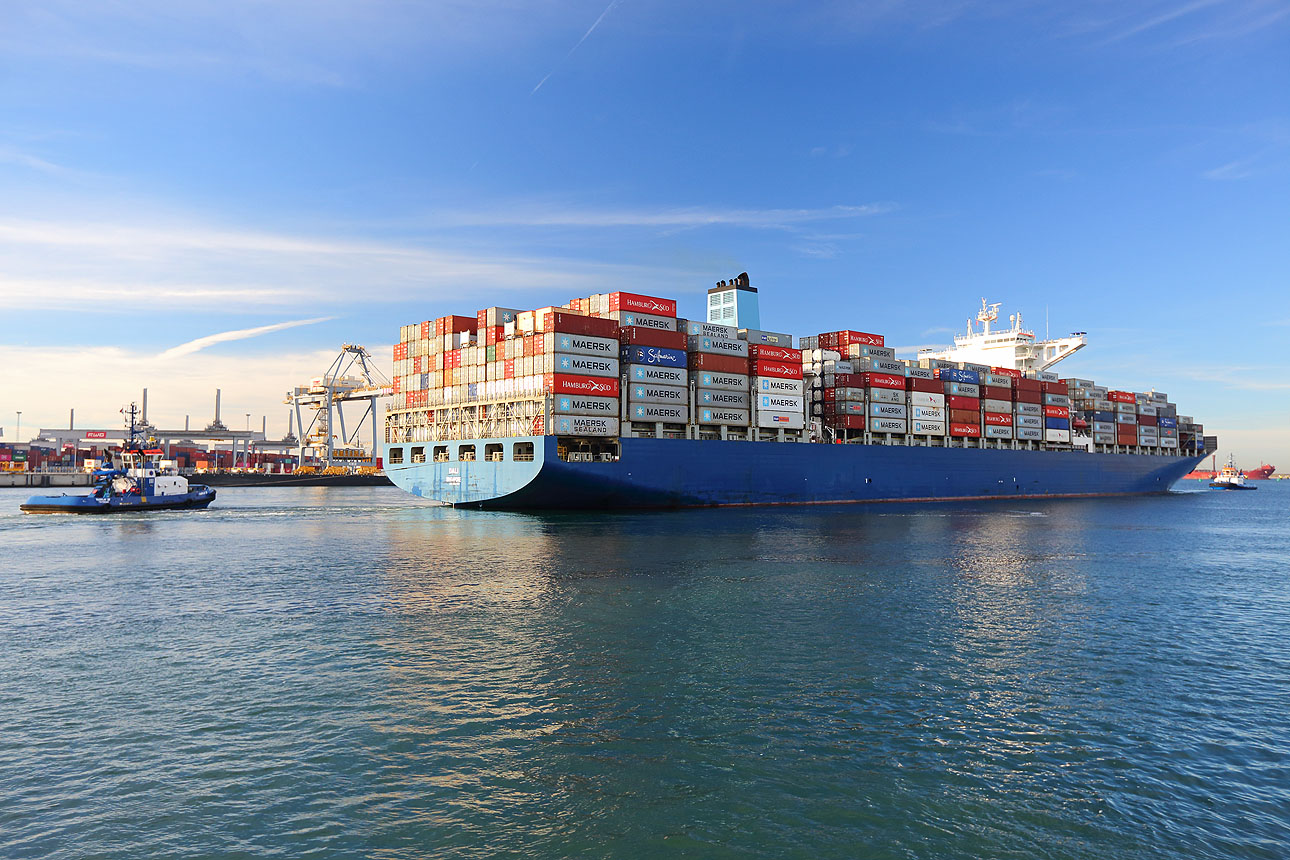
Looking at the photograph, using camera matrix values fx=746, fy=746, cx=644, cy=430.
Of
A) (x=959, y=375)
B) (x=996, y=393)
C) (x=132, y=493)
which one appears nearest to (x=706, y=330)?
(x=959, y=375)

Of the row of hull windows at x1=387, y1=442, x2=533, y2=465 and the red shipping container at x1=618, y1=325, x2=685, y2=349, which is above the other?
the red shipping container at x1=618, y1=325, x2=685, y2=349

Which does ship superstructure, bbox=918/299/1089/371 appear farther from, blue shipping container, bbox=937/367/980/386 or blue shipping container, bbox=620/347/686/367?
blue shipping container, bbox=620/347/686/367

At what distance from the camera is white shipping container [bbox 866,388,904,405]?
7281 centimetres

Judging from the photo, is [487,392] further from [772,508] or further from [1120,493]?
[1120,493]

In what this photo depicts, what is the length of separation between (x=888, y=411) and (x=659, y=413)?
2844cm

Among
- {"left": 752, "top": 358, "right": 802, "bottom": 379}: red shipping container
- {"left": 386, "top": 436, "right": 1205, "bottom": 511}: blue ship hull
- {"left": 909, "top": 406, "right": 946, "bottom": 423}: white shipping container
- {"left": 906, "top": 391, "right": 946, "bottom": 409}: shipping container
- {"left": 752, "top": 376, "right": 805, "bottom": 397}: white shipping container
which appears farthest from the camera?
{"left": 906, "top": 391, "right": 946, "bottom": 409}: shipping container

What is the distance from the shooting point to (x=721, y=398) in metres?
61.2

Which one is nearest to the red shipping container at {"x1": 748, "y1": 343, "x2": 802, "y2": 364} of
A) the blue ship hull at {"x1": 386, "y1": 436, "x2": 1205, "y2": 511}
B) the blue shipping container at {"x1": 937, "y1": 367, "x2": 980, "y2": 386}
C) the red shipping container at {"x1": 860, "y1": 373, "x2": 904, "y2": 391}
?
the blue ship hull at {"x1": 386, "y1": 436, "x2": 1205, "y2": 511}

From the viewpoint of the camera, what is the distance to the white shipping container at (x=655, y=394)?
5659 centimetres

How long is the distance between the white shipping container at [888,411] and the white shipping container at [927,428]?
154 centimetres

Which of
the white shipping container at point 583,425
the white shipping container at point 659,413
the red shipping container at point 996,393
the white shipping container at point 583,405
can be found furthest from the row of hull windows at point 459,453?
the red shipping container at point 996,393

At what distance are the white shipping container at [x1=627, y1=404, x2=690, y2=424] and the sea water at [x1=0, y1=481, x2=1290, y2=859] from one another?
27667 millimetres

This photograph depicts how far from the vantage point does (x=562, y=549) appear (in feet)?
119

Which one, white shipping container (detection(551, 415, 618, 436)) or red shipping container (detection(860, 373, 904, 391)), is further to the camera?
red shipping container (detection(860, 373, 904, 391))
